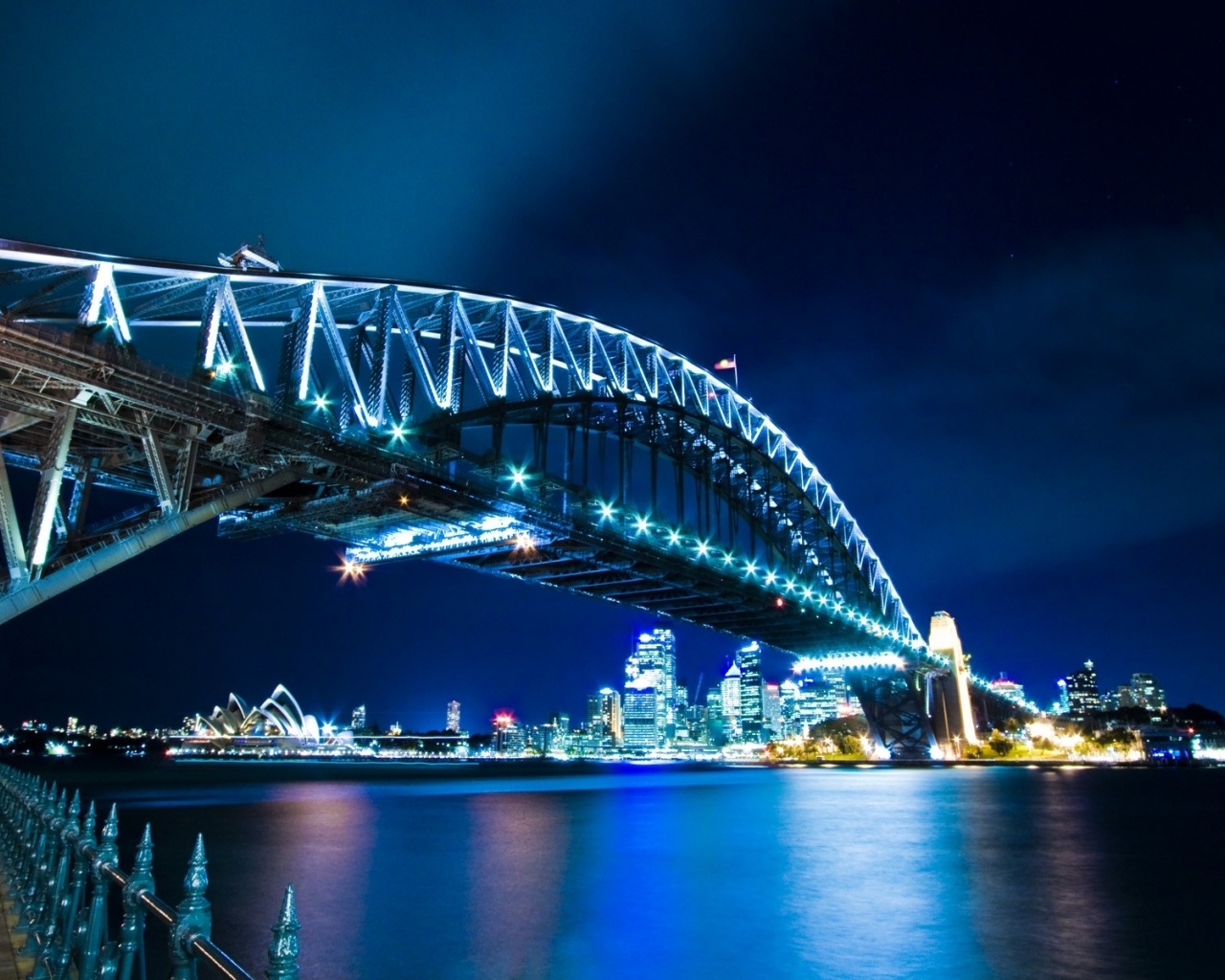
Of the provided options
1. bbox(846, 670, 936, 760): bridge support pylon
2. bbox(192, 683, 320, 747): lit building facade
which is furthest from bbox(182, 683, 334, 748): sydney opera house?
bbox(846, 670, 936, 760): bridge support pylon

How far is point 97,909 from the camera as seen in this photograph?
5.29 m

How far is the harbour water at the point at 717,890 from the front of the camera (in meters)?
13.5

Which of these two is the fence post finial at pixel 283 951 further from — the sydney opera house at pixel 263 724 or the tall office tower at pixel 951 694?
the sydney opera house at pixel 263 724

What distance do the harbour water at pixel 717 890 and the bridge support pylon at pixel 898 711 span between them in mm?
53563

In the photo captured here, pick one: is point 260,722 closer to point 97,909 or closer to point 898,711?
point 898,711

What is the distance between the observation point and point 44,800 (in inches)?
350

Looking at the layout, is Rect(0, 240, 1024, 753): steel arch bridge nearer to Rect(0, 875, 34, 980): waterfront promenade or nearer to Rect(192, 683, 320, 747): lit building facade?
Rect(0, 875, 34, 980): waterfront promenade

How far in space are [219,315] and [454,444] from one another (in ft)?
40.5

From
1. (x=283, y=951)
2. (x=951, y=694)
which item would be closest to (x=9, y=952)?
(x=283, y=951)

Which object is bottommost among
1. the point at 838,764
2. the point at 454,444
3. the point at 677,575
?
the point at 838,764

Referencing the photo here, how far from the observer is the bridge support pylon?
303 feet

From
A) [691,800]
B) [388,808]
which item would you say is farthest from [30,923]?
[691,800]

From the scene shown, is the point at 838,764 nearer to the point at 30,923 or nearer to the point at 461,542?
the point at 461,542

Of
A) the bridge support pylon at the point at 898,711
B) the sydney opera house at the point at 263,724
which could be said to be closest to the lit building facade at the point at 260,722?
the sydney opera house at the point at 263,724
